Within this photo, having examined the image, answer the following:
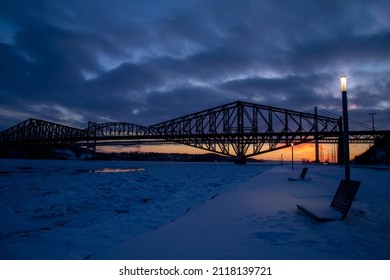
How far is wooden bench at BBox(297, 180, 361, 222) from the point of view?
5.22 metres

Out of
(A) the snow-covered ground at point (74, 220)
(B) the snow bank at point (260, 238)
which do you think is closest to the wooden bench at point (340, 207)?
(B) the snow bank at point (260, 238)

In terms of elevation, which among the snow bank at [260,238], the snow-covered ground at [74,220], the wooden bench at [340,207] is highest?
the wooden bench at [340,207]

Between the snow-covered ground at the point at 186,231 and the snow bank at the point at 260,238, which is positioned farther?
the snow-covered ground at the point at 186,231

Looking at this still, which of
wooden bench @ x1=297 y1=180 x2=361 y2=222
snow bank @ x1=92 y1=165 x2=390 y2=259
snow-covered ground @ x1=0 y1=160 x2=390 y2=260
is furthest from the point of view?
wooden bench @ x1=297 y1=180 x2=361 y2=222

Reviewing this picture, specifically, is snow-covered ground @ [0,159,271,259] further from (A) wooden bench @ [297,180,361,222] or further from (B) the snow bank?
(A) wooden bench @ [297,180,361,222]

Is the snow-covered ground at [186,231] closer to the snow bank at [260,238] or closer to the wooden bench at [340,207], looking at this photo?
the snow bank at [260,238]

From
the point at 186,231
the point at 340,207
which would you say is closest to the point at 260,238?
the point at 186,231

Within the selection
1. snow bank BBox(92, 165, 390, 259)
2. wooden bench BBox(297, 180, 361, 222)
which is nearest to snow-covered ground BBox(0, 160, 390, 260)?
snow bank BBox(92, 165, 390, 259)

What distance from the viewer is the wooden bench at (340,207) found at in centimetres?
522

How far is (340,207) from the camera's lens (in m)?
5.69

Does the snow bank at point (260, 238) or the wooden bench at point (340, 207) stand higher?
the wooden bench at point (340, 207)
